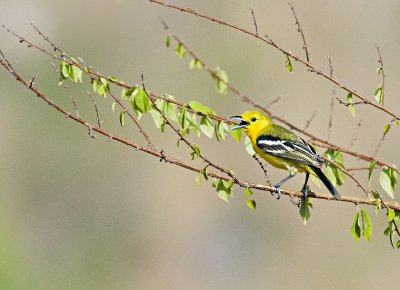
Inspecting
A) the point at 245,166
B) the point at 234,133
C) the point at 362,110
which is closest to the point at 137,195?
the point at 245,166

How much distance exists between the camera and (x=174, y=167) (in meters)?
26.9

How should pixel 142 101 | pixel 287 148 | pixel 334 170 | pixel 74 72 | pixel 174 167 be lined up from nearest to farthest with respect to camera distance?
pixel 142 101 < pixel 74 72 < pixel 334 170 < pixel 287 148 < pixel 174 167

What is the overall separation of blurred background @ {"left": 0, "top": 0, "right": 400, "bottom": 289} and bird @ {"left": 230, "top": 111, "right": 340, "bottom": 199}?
1446cm

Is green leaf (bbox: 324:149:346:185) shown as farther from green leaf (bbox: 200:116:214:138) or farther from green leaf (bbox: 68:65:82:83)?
green leaf (bbox: 68:65:82:83)

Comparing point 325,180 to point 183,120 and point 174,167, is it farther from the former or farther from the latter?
point 174,167

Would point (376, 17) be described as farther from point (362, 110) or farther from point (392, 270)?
point (392, 270)

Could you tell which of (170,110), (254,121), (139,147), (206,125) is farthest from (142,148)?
(254,121)

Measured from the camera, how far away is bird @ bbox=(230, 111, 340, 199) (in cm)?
623

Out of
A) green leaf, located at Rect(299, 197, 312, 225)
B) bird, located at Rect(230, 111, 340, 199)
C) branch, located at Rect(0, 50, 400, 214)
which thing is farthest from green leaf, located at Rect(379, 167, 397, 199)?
bird, located at Rect(230, 111, 340, 199)

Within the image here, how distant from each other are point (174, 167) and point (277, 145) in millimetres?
20346

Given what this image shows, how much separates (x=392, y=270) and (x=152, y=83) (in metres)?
8.11

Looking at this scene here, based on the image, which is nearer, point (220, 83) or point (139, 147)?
point (139, 147)

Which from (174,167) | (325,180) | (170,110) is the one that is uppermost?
(174,167)

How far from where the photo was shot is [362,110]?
22328mm
